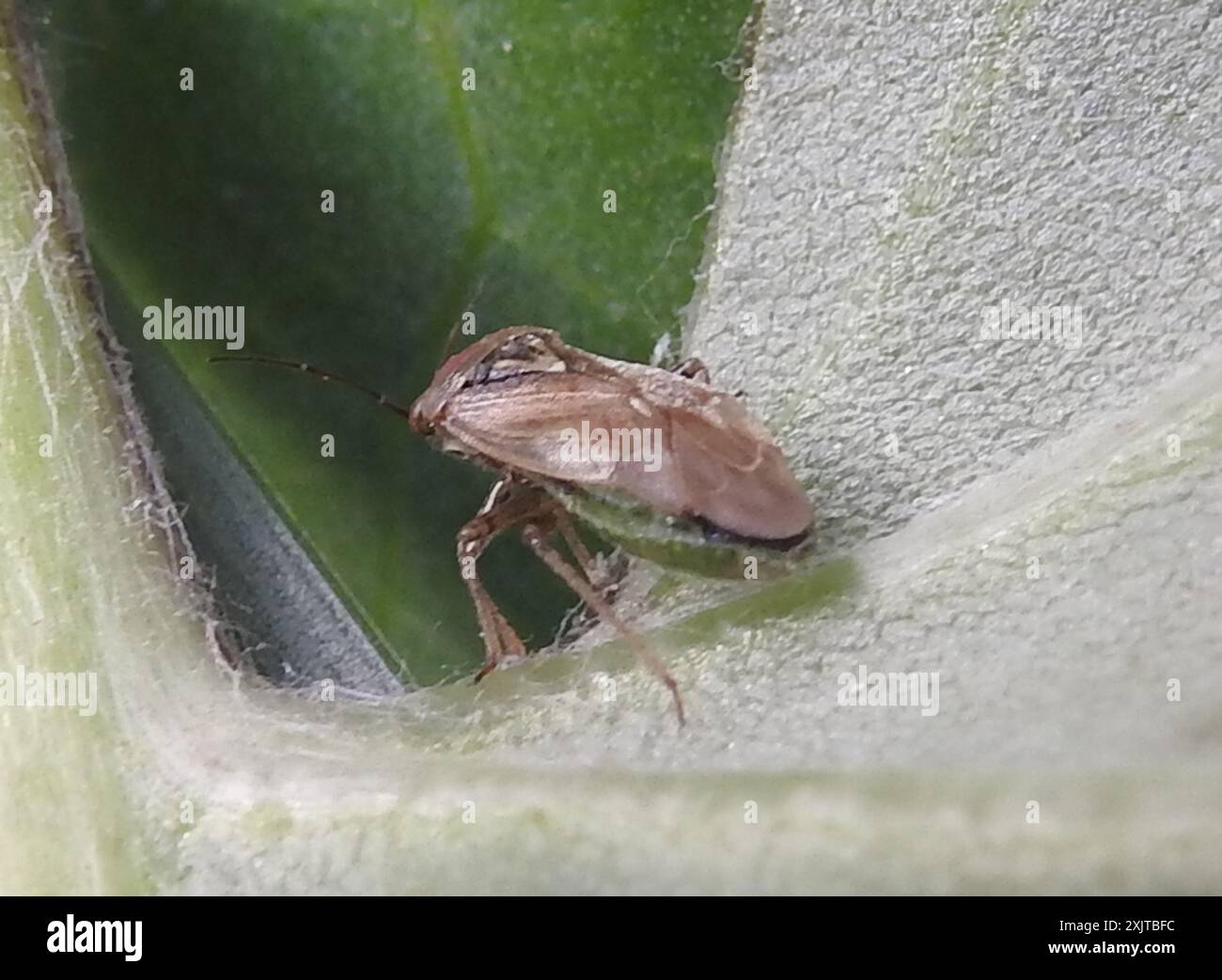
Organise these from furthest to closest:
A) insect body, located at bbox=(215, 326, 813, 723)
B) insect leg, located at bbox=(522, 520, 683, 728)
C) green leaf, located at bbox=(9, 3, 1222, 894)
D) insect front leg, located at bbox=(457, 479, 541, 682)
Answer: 1. insect front leg, located at bbox=(457, 479, 541, 682)
2. insect body, located at bbox=(215, 326, 813, 723)
3. insect leg, located at bbox=(522, 520, 683, 728)
4. green leaf, located at bbox=(9, 3, 1222, 894)

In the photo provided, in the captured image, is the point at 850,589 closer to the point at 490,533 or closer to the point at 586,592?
the point at 586,592

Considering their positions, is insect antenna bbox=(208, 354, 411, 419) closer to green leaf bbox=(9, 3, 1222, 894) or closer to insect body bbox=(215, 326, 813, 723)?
insect body bbox=(215, 326, 813, 723)

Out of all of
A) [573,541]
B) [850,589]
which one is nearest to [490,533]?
[573,541]

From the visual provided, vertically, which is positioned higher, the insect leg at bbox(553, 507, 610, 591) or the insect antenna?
the insect antenna

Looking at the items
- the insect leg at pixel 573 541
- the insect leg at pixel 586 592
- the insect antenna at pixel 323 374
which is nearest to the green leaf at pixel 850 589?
the insect leg at pixel 586 592

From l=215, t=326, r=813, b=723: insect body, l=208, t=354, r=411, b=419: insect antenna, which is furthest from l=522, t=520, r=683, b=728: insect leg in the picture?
l=208, t=354, r=411, b=419: insect antenna

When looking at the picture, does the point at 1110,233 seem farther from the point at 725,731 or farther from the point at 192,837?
the point at 192,837
